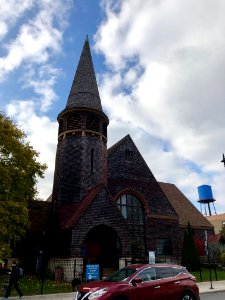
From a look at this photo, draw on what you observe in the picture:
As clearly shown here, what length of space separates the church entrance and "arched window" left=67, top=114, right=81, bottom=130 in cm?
997

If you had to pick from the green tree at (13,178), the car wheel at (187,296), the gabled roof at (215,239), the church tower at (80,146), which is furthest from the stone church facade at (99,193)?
the car wheel at (187,296)

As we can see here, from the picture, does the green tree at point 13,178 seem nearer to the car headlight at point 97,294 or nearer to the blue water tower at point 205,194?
the car headlight at point 97,294

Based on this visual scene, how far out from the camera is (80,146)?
29266 mm

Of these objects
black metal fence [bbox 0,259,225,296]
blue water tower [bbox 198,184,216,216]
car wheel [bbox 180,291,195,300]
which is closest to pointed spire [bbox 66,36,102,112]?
black metal fence [bbox 0,259,225,296]

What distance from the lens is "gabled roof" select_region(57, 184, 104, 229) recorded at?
24.0 metres

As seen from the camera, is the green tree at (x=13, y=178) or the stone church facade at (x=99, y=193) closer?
the green tree at (x=13, y=178)

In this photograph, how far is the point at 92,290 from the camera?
9.38 meters

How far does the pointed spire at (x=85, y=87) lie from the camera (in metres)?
31.5

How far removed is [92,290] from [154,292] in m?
2.12

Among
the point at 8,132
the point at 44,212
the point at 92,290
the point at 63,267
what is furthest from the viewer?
the point at 44,212

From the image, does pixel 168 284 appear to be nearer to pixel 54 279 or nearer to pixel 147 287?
pixel 147 287

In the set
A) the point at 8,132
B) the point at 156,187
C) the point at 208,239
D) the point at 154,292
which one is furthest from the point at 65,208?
the point at 208,239

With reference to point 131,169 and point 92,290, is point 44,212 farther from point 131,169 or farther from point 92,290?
point 92,290

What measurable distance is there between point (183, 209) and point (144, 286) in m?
33.6
